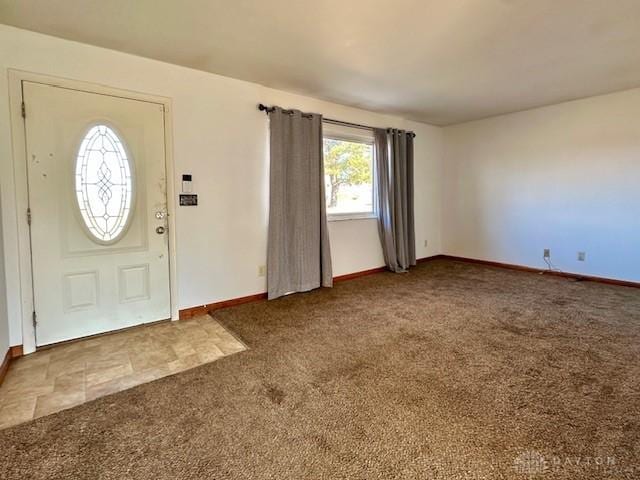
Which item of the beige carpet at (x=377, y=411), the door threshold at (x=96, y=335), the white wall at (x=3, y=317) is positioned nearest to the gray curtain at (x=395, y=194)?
the beige carpet at (x=377, y=411)

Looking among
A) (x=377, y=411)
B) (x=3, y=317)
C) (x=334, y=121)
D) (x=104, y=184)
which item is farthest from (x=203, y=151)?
(x=377, y=411)

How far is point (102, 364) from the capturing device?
7.69 ft

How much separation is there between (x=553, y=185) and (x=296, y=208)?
3694 millimetres

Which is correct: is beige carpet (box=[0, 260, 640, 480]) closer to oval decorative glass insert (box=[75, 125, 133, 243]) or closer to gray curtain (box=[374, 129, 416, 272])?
oval decorative glass insert (box=[75, 125, 133, 243])

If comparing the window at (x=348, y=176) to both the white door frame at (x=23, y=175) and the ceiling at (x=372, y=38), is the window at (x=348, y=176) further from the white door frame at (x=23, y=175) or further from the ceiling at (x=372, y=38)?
the white door frame at (x=23, y=175)

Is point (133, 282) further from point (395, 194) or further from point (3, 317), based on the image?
point (395, 194)

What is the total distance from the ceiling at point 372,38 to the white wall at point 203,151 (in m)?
0.13

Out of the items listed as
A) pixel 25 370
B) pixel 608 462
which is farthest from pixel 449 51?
pixel 25 370

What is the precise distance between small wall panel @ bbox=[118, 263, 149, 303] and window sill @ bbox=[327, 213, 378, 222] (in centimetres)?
229

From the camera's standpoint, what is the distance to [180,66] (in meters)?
3.05

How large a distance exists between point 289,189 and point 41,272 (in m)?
2.36

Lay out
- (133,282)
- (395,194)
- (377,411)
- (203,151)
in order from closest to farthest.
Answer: (377,411), (133,282), (203,151), (395,194)

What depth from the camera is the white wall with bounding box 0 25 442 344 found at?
241 cm

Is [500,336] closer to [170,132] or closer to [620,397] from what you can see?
[620,397]
